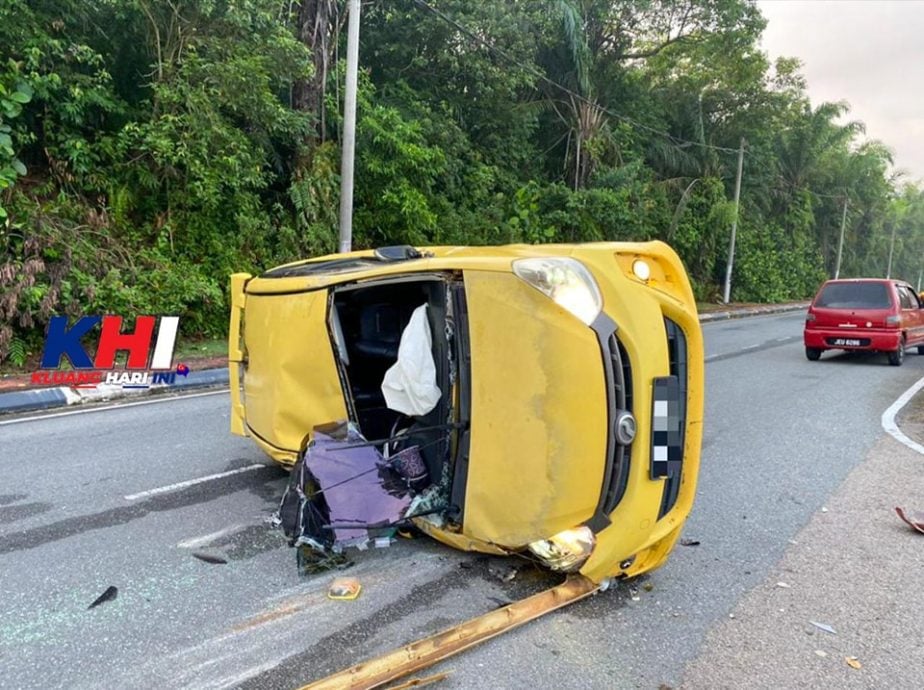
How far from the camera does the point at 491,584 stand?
3291mm

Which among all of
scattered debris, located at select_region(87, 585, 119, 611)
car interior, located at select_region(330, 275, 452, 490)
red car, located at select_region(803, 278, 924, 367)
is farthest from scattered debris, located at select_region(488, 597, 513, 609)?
red car, located at select_region(803, 278, 924, 367)

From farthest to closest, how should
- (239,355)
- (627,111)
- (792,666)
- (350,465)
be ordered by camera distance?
(627,111)
(239,355)
(350,465)
(792,666)

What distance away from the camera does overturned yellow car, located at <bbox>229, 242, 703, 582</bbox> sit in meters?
2.79

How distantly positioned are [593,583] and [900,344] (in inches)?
439

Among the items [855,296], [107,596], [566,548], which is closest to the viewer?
[566,548]

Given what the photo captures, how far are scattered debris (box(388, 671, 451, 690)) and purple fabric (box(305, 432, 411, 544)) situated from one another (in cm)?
104

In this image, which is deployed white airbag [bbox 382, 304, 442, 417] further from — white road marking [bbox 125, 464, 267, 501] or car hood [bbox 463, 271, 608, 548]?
white road marking [bbox 125, 464, 267, 501]

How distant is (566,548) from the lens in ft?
9.91

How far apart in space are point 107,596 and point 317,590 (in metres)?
1.01

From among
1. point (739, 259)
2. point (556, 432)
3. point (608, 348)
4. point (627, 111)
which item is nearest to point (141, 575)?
point (556, 432)

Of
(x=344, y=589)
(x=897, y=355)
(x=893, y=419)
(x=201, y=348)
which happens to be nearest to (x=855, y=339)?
(x=897, y=355)

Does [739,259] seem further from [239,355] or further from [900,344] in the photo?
[239,355]

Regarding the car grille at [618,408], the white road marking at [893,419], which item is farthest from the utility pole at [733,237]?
the car grille at [618,408]

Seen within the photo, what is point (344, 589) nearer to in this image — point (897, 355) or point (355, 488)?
point (355, 488)
